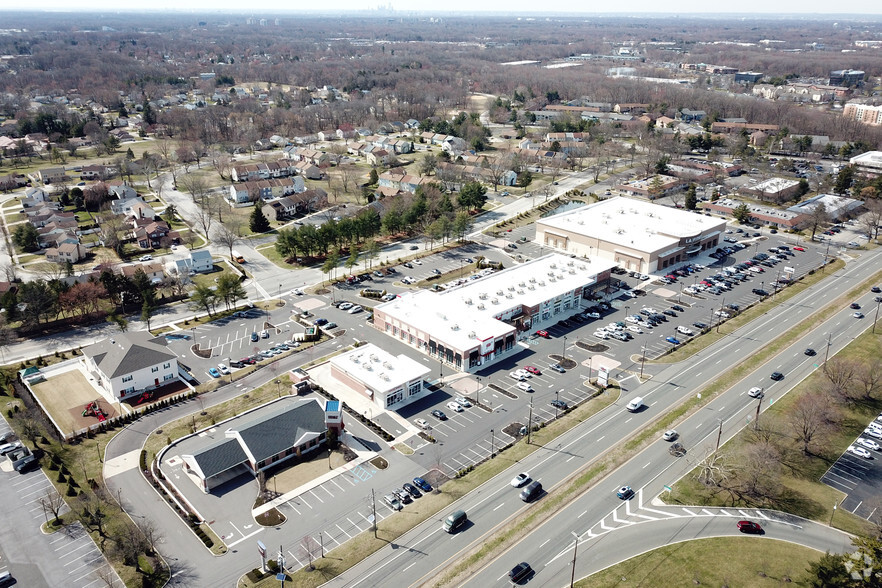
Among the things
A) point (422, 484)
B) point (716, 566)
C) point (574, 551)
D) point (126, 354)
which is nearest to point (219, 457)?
point (422, 484)

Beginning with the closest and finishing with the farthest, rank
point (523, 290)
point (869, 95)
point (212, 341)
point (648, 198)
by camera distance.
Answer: point (212, 341)
point (523, 290)
point (648, 198)
point (869, 95)

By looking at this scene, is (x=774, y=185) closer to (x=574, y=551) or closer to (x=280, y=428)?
(x=574, y=551)

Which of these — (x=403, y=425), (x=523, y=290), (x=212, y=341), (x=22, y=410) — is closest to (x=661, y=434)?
(x=403, y=425)

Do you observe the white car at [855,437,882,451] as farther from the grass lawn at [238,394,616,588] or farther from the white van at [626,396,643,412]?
the grass lawn at [238,394,616,588]

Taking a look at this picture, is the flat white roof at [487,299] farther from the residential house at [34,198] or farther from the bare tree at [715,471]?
the residential house at [34,198]

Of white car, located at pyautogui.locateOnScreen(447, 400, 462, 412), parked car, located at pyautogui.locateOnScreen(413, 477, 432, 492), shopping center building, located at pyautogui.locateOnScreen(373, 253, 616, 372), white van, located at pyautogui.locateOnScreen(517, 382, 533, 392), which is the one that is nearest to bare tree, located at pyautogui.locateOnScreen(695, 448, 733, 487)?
white van, located at pyautogui.locateOnScreen(517, 382, 533, 392)

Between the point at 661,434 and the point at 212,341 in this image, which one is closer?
the point at 661,434

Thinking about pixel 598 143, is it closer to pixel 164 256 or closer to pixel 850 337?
pixel 850 337
